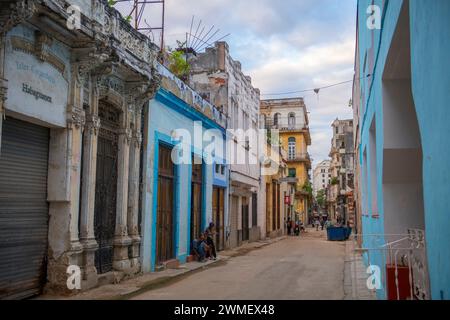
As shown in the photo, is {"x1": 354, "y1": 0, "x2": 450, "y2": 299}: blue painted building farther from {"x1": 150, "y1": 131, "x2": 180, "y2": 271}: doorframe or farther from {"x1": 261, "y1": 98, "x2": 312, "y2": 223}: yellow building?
{"x1": 261, "y1": 98, "x2": 312, "y2": 223}: yellow building

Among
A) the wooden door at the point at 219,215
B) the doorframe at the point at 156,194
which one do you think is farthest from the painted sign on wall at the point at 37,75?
the wooden door at the point at 219,215

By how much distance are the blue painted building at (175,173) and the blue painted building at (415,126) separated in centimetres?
696

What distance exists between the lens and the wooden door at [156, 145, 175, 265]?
14.4 meters

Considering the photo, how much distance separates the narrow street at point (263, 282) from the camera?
32.9 feet

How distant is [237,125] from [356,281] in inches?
531

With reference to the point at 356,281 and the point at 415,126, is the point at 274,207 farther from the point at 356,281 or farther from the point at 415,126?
the point at 415,126

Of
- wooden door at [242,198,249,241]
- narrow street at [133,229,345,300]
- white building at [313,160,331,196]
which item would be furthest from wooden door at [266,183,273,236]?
white building at [313,160,331,196]

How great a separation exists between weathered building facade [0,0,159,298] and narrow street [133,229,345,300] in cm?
182

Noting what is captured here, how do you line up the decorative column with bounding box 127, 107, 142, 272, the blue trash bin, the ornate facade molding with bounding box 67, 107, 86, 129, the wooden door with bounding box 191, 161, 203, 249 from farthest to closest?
the blue trash bin < the wooden door with bounding box 191, 161, 203, 249 < the decorative column with bounding box 127, 107, 142, 272 < the ornate facade molding with bounding box 67, 107, 86, 129

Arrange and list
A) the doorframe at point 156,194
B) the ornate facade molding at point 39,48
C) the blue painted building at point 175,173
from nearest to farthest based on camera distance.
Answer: the ornate facade molding at point 39,48 → the blue painted building at point 175,173 → the doorframe at point 156,194

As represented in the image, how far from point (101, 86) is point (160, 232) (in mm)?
5338

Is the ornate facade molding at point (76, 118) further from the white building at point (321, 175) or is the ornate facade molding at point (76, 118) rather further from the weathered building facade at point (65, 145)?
the white building at point (321, 175)

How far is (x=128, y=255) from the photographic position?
Answer: 1223 centimetres
